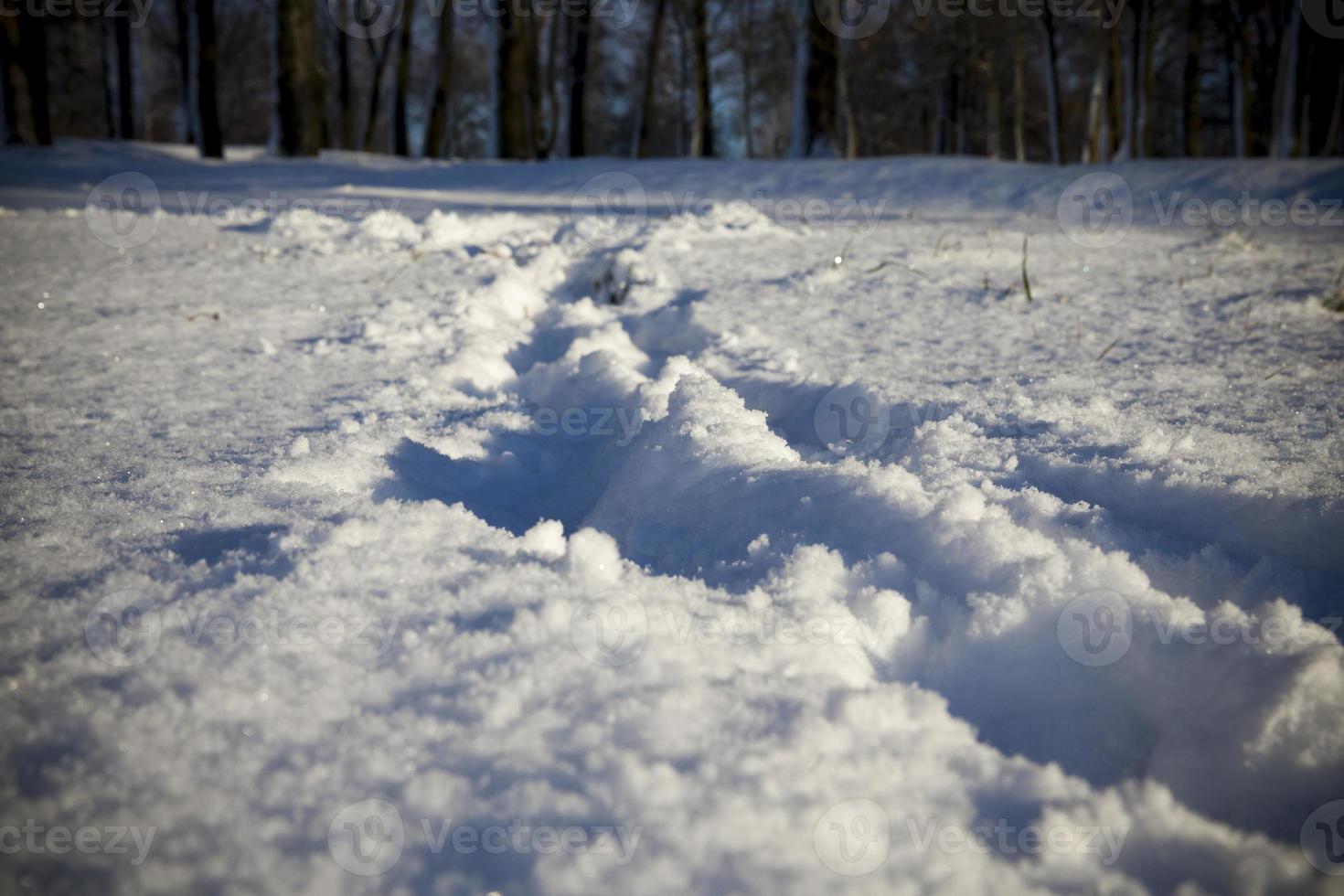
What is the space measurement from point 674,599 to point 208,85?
13342 millimetres

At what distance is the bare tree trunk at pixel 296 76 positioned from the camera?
29.9ft

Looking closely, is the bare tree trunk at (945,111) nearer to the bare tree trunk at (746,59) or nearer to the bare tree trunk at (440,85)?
the bare tree trunk at (746,59)

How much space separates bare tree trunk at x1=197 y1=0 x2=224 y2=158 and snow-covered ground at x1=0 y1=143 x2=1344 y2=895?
10.3 m

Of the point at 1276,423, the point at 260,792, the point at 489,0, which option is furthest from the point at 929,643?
the point at 489,0

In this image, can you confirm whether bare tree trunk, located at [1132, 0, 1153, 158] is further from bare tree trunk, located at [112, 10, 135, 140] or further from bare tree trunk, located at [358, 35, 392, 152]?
bare tree trunk, located at [112, 10, 135, 140]

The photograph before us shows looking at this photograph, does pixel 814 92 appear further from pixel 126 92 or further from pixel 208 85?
pixel 126 92

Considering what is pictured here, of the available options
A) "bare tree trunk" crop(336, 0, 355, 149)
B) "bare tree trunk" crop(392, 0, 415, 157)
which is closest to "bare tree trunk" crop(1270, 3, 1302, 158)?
"bare tree trunk" crop(392, 0, 415, 157)

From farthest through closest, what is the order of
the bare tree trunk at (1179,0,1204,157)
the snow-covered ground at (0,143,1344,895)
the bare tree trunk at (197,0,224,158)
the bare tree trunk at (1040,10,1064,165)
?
the bare tree trunk at (1179,0,1204,157), the bare tree trunk at (1040,10,1064,165), the bare tree trunk at (197,0,224,158), the snow-covered ground at (0,143,1344,895)

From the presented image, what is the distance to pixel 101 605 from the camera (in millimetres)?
1037

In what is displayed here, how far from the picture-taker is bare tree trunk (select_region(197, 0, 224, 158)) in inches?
425

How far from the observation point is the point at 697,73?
15.9m

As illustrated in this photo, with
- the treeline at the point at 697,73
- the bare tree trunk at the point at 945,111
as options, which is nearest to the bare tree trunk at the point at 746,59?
the treeline at the point at 697,73

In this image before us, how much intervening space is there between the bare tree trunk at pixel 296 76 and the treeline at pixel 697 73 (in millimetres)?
24

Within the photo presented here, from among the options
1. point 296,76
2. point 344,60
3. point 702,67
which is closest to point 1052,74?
point 702,67
